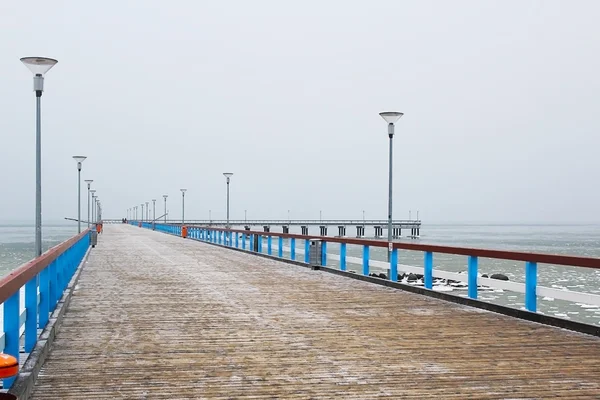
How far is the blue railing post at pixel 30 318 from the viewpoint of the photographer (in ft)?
20.9

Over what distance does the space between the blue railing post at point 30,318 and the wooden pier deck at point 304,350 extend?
265 mm

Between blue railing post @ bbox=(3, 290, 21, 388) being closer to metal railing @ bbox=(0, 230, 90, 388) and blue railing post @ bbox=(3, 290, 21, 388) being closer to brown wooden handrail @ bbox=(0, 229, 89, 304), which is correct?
metal railing @ bbox=(0, 230, 90, 388)

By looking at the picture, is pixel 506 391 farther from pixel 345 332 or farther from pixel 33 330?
pixel 33 330

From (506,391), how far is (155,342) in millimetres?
3684

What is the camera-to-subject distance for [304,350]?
22.6ft

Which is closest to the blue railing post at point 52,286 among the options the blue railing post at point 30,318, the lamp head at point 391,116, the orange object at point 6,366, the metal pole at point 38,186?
the metal pole at point 38,186

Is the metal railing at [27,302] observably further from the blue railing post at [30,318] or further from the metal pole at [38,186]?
the metal pole at [38,186]

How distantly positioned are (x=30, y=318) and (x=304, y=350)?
2578 mm

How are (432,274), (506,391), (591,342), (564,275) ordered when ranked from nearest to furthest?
(506,391), (591,342), (432,274), (564,275)

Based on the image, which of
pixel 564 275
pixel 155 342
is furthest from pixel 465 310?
pixel 564 275

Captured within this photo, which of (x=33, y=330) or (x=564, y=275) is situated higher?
(x=33, y=330)

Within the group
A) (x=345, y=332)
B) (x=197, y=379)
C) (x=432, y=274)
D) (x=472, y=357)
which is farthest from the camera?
(x=432, y=274)

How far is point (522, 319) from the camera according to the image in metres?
8.98

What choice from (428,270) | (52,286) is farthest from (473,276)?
(52,286)
